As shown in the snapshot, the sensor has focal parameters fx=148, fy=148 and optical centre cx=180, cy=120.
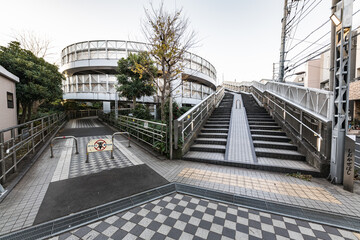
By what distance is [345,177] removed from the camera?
3334 mm

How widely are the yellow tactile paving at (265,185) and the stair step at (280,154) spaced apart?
56.7 inches

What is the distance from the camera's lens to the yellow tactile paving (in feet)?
10.3

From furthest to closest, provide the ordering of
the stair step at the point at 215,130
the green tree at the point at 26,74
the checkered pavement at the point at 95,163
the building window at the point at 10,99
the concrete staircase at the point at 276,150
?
the green tree at the point at 26,74 < the building window at the point at 10,99 < the stair step at the point at 215,130 < the checkered pavement at the point at 95,163 < the concrete staircase at the point at 276,150

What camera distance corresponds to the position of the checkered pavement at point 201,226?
2168 millimetres

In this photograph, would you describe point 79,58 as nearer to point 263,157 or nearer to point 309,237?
point 263,157

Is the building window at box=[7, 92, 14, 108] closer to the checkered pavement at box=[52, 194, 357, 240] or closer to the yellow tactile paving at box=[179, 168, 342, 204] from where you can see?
the checkered pavement at box=[52, 194, 357, 240]

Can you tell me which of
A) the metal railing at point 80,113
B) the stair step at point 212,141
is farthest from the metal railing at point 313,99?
the metal railing at point 80,113

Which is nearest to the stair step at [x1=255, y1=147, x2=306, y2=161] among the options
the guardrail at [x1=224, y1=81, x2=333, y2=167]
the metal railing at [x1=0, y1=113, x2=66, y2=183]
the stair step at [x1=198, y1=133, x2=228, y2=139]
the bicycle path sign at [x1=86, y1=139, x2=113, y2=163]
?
the guardrail at [x1=224, y1=81, x2=333, y2=167]

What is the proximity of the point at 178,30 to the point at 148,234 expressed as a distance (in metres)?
7.31

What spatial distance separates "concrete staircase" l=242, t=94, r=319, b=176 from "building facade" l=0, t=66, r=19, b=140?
1141cm

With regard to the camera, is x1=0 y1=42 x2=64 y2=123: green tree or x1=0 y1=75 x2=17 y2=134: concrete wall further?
x1=0 y1=42 x2=64 y2=123: green tree

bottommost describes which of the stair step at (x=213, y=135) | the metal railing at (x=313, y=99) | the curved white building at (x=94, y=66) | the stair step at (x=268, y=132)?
the stair step at (x=213, y=135)

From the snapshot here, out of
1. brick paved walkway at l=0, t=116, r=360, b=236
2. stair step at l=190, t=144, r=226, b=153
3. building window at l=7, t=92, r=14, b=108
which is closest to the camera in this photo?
brick paved walkway at l=0, t=116, r=360, b=236

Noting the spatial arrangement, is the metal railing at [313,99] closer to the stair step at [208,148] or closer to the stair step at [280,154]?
the stair step at [280,154]
